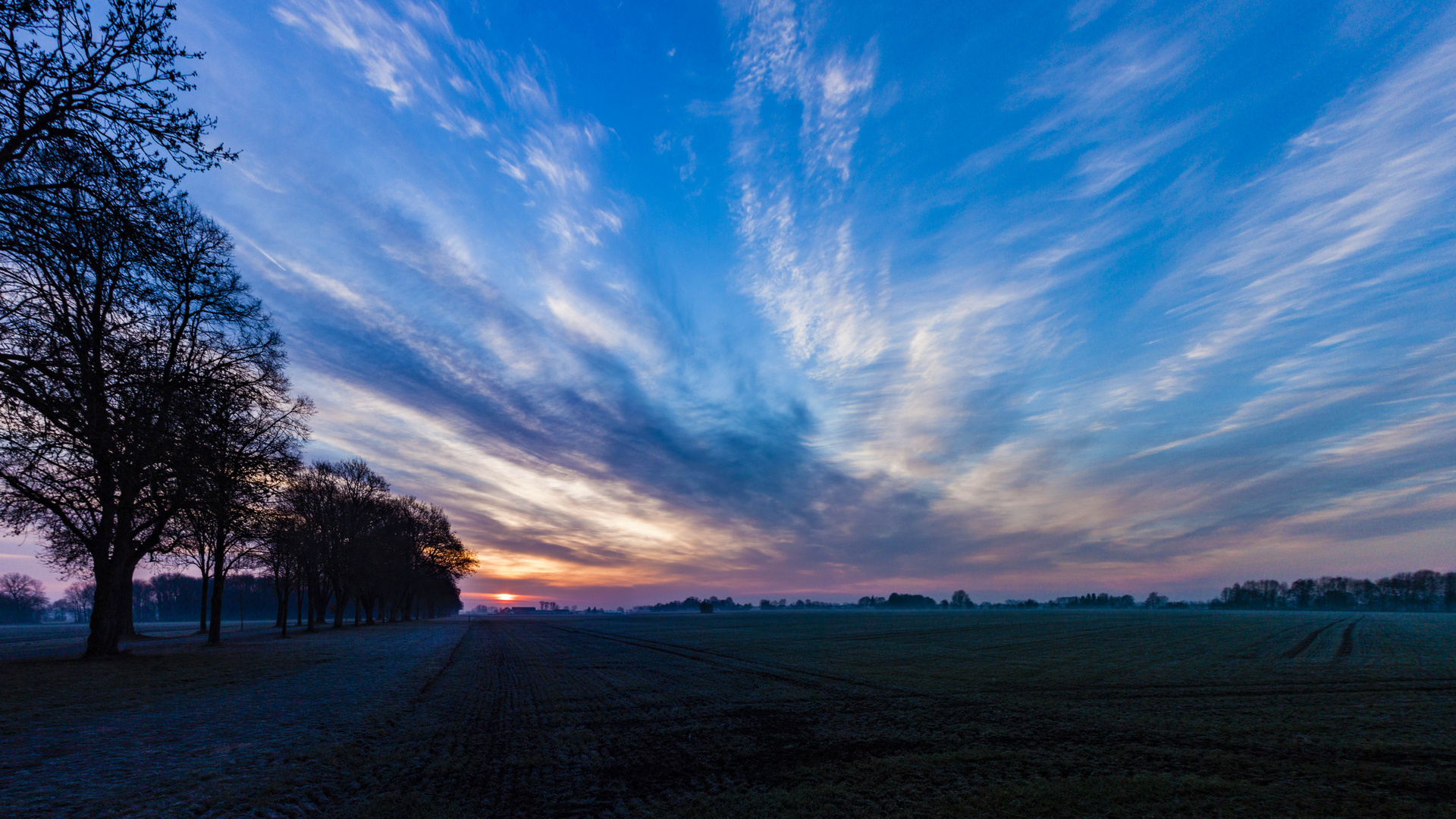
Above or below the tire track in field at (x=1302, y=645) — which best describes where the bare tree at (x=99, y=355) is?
above

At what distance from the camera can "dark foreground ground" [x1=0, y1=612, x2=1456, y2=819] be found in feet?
25.1

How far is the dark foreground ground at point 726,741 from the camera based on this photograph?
766cm

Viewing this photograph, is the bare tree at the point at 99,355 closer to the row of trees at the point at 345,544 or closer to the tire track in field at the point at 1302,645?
the row of trees at the point at 345,544

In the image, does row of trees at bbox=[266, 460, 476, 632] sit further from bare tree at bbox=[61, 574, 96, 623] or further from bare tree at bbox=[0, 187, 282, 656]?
bare tree at bbox=[61, 574, 96, 623]

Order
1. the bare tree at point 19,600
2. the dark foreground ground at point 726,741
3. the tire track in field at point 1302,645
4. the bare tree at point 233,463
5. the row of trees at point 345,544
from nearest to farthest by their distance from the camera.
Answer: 1. the dark foreground ground at point 726,741
2. the bare tree at point 233,463
3. the tire track in field at point 1302,645
4. the row of trees at point 345,544
5. the bare tree at point 19,600

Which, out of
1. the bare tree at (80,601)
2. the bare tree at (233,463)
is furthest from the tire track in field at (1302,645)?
the bare tree at (80,601)

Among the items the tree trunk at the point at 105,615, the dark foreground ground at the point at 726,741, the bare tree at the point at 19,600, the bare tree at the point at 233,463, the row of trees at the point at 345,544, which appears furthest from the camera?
the bare tree at the point at 19,600

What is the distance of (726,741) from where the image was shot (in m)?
11.0

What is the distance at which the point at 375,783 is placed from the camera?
8.39 meters

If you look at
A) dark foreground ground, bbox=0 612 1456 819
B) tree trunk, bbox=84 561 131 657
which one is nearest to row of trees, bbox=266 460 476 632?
tree trunk, bbox=84 561 131 657

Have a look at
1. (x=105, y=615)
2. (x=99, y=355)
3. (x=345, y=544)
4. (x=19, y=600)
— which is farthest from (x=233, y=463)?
(x=19, y=600)

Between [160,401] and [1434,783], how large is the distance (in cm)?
2449

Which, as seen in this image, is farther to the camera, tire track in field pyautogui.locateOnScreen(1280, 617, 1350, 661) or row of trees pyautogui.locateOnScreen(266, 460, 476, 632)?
row of trees pyautogui.locateOnScreen(266, 460, 476, 632)

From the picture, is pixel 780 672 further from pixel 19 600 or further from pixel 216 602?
pixel 19 600
